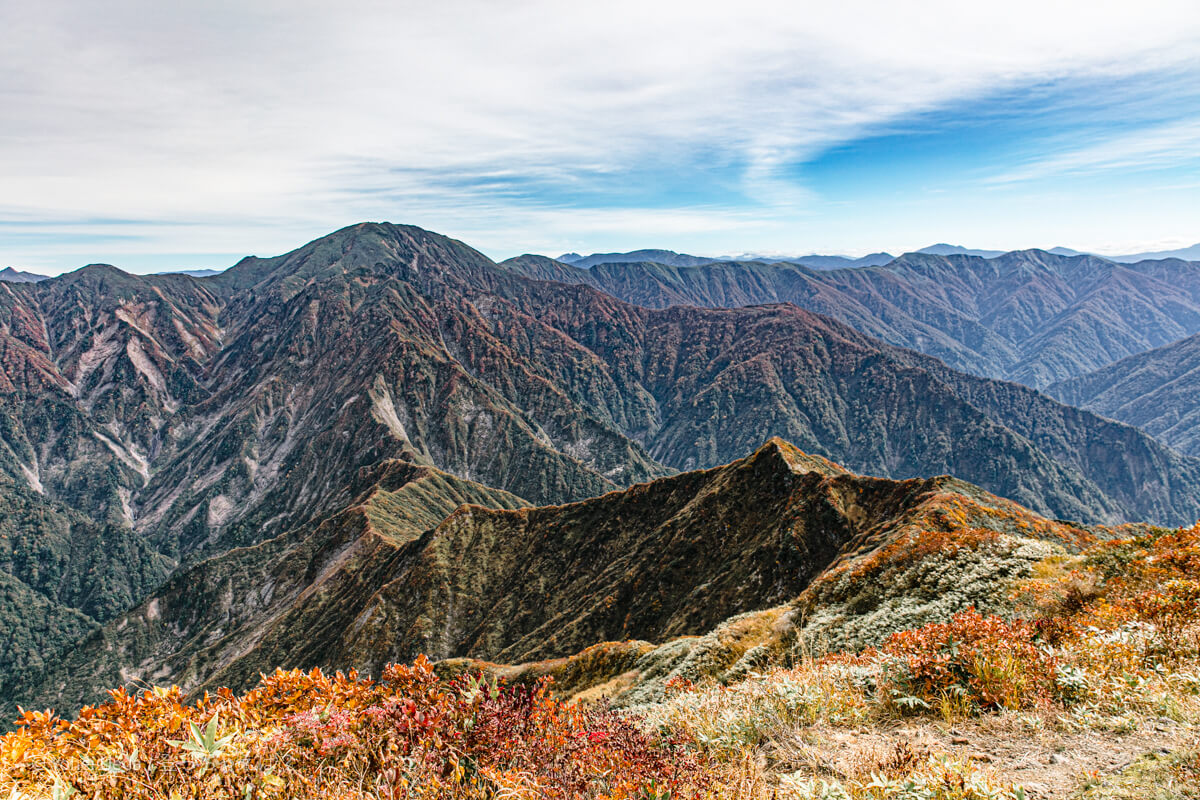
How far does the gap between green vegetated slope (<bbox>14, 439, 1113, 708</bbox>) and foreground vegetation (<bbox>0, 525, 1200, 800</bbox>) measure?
833cm

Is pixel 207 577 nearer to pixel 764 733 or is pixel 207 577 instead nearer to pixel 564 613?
pixel 564 613

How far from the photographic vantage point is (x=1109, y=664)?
8281 millimetres

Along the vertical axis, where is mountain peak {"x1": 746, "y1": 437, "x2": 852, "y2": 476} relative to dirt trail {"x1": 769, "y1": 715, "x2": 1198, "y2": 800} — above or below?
below

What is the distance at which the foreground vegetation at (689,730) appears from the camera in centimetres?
532

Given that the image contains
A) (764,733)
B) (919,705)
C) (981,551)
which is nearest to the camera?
(764,733)

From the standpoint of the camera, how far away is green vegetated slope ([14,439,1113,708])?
43.2 meters

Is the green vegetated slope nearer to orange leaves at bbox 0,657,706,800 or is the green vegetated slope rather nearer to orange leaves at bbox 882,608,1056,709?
orange leaves at bbox 882,608,1056,709

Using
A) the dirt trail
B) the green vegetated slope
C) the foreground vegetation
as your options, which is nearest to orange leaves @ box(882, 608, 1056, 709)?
the foreground vegetation

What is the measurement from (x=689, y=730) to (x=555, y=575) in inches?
3846

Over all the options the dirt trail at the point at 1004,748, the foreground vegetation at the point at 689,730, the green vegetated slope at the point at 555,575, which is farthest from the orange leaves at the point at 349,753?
the green vegetated slope at the point at 555,575

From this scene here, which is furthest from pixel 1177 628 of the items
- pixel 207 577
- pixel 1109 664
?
pixel 207 577

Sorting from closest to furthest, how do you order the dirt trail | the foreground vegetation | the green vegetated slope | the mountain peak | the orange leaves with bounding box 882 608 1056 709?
the foreground vegetation, the dirt trail, the orange leaves with bounding box 882 608 1056 709, the green vegetated slope, the mountain peak

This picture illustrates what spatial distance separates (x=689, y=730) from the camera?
26.6 feet

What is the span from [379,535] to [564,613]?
79.4m
